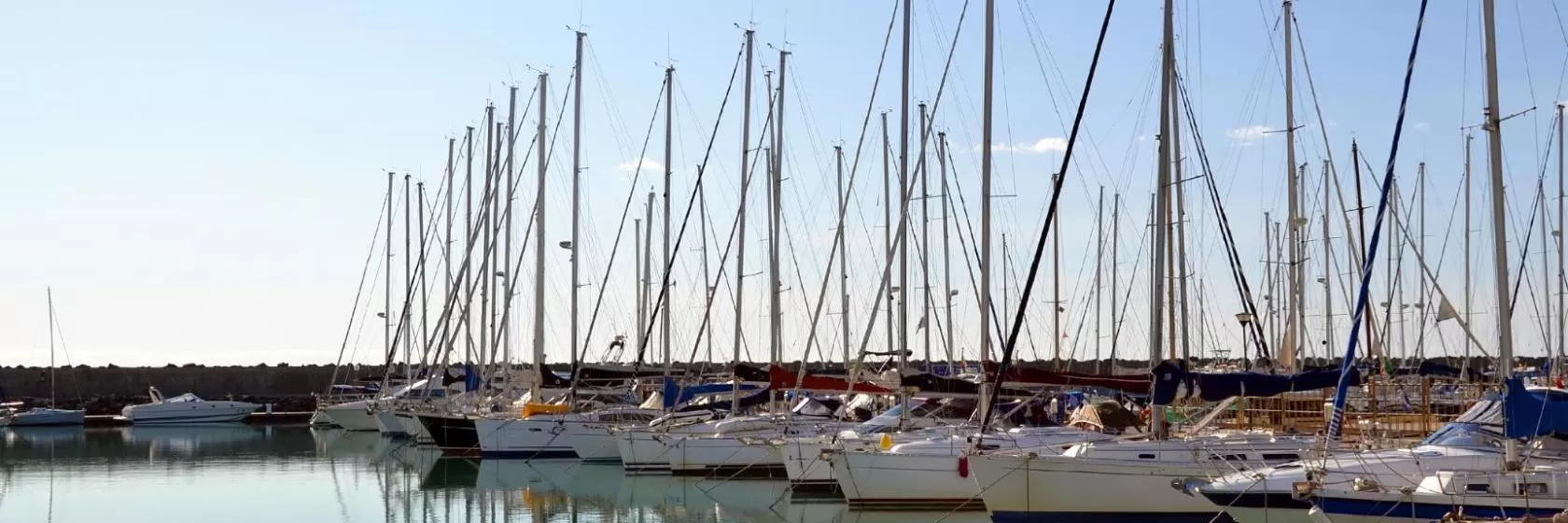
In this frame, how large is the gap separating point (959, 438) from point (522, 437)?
53.3ft

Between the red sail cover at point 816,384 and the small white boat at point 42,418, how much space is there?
44.1m

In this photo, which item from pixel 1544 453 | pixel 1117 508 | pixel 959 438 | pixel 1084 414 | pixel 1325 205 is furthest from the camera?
pixel 1325 205

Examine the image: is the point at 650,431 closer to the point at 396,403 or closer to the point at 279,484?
the point at 279,484

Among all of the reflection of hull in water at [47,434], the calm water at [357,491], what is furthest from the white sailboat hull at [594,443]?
the reflection of hull in water at [47,434]

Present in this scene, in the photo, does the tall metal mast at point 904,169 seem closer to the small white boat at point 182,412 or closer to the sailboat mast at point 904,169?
the sailboat mast at point 904,169

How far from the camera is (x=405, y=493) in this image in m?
34.2

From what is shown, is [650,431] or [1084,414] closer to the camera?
[1084,414]

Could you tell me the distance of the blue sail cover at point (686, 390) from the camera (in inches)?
1550

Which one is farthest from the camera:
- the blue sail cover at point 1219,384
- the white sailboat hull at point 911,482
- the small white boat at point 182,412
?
the small white boat at point 182,412

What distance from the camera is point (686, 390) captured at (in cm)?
4000

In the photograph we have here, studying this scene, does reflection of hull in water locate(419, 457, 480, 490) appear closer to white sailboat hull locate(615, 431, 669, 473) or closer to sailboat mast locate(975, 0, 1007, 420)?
white sailboat hull locate(615, 431, 669, 473)

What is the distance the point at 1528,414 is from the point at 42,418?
60840mm

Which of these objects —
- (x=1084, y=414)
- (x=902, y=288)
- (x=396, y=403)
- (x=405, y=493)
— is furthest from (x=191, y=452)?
(x=1084, y=414)

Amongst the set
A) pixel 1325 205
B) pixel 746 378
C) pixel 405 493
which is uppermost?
pixel 1325 205
